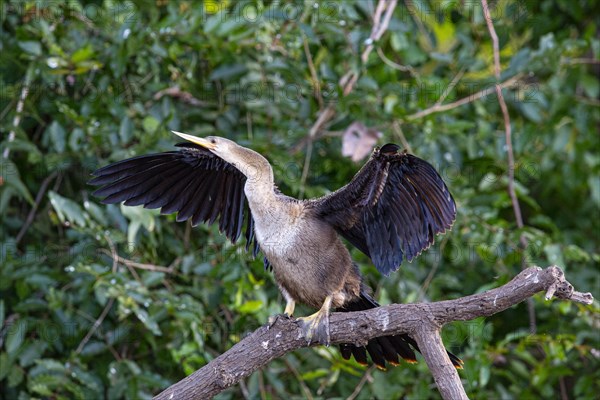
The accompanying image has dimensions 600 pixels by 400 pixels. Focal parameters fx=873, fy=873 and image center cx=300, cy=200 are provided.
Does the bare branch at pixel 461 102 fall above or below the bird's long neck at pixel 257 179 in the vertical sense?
below

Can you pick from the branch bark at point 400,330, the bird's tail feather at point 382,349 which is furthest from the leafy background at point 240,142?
the branch bark at point 400,330

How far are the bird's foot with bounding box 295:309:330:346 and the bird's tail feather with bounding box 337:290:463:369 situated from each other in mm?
369

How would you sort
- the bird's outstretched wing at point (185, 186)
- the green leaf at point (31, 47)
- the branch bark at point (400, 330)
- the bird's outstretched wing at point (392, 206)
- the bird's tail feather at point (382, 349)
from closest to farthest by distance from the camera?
1. the branch bark at point (400, 330)
2. the bird's outstretched wing at point (392, 206)
3. the bird's tail feather at point (382, 349)
4. the bird's outstretched wing at point (185, 186)
5. the green leaf at point (31, 47)

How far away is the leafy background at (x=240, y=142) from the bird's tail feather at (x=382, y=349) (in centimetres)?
75

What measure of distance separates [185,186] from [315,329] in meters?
1.00

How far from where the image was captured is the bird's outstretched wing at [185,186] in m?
3.53

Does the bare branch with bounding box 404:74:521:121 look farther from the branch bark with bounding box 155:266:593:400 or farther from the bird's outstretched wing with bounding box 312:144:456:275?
the branch bark with bounding box 155:266:593:400

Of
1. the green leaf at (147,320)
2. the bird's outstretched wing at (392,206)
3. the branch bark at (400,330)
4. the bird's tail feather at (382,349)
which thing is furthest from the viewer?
the green leaf at (147,320)

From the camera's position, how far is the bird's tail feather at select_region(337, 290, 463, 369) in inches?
134

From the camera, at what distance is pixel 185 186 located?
375 centimetres

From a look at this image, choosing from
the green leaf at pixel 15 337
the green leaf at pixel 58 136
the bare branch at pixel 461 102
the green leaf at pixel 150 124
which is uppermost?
the bare branch at pixel 461 102

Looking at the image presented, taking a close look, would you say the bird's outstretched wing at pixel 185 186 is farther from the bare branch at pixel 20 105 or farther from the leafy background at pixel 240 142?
the bare branch at pixel 20 105

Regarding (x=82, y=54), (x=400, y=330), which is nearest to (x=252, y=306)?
(x=400, y=330)

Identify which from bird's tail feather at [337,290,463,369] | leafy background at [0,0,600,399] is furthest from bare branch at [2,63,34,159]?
bird's tail feather at [337,290,463,369]
